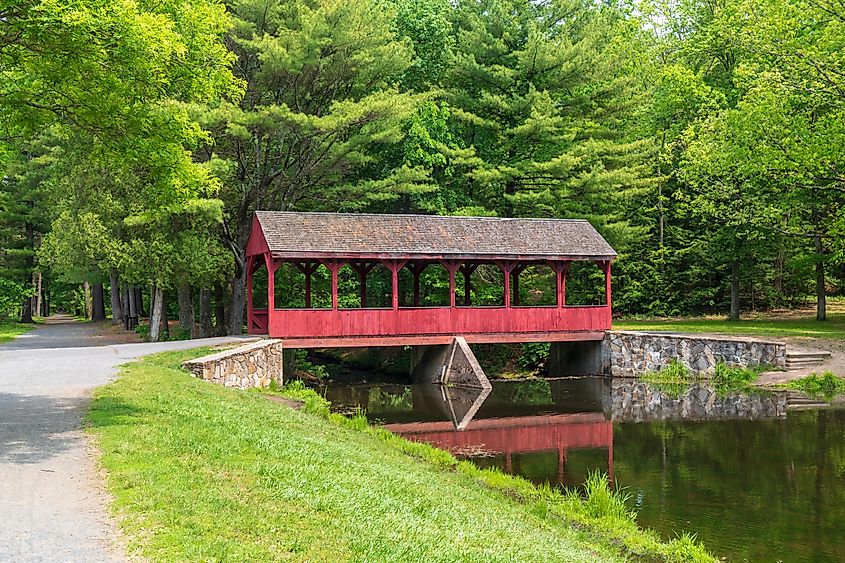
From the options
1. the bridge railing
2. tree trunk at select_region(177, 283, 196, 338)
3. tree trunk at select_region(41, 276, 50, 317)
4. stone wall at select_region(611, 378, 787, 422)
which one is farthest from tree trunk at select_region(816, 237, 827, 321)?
tree trunk at select_region(41, 276, 50, 317)

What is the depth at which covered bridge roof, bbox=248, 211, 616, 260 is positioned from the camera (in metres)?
22.4

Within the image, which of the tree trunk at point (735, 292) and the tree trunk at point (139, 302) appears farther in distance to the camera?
the tree trunk at point (139, 302)

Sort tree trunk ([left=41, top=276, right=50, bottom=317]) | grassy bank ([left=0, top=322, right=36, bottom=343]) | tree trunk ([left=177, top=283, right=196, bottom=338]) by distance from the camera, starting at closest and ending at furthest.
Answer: tree trunk ([left=177, top=283, right=196, bottom=338]) → grassy bank ([left=0, top=322, right=36, bottom=343]) → tree trunk ([left=41, top=276, right=50, bottom=317])


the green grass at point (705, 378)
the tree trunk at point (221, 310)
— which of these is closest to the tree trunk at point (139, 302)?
the tree trunk at point (221, 310)

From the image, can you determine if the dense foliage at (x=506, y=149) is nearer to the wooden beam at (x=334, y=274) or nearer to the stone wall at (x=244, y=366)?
the wooden beam at (x=334, y=274)

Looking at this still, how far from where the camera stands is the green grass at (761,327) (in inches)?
1022

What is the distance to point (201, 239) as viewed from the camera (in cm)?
2628

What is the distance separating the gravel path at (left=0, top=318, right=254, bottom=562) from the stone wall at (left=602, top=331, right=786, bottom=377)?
1533cm

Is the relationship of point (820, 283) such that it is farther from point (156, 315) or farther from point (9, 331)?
point (9, 331)

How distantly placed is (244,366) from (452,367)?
24.7 ft

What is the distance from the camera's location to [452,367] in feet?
79.4

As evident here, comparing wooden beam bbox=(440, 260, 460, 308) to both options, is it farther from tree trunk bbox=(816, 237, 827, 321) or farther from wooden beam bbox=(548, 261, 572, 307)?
tree trunk bbox=(816, 237, 827, 321)

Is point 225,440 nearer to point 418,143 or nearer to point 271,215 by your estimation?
point 271,215

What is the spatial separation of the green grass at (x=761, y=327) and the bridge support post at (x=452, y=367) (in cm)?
787
